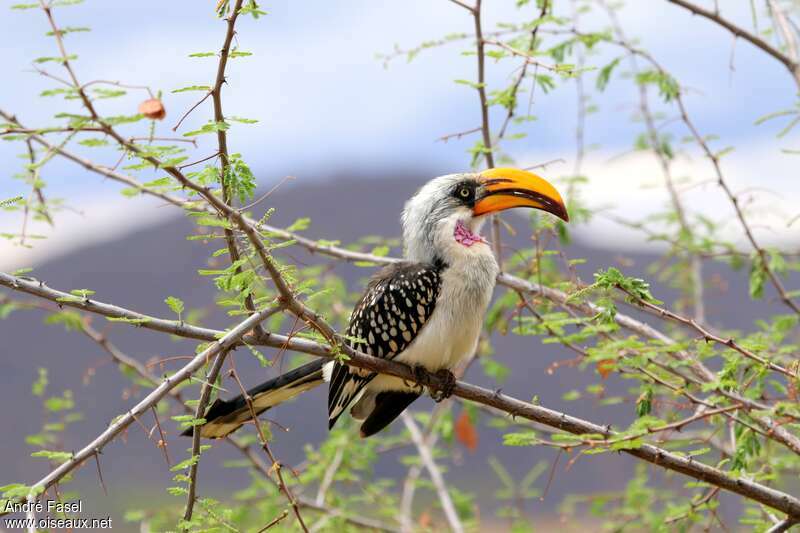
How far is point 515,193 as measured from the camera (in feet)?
13.8

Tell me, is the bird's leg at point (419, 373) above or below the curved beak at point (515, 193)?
below

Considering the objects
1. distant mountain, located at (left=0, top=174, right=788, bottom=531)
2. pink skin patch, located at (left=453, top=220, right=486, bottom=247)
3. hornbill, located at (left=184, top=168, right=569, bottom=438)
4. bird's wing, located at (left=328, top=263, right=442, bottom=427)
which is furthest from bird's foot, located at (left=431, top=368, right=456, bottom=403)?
distant mountain, located at (left=0, top=174, right=788, bottom=531)

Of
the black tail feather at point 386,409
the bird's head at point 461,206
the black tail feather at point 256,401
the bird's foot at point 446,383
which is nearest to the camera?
the black tail feather at point 256,401

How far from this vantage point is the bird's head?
4156 millimetres

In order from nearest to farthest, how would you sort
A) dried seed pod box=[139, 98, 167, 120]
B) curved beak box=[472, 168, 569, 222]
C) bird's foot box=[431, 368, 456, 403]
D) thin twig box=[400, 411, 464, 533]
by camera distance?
dried seed pod box=[139, 98, 167, 120] → bird's foot box=[431, 368, 456, 403] → curved beak box=[472, 168, 569, 222] → thin twig box=[400, 411, 464, 533]

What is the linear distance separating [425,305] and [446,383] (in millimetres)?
358

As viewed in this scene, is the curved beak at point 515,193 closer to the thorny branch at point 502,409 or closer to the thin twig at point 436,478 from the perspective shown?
the thorny branch at point 502,409

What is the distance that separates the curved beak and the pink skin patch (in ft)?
0.32

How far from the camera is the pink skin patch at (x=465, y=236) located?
4215 mm

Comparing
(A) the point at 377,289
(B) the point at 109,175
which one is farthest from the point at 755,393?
(B) the point at 109,175

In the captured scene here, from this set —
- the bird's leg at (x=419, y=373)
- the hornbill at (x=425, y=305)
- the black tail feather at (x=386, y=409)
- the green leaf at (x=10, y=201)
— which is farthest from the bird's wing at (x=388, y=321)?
the green leaf at (x=10, y=201)

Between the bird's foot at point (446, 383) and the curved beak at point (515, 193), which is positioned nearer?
the bird's foot at point (446, 383)

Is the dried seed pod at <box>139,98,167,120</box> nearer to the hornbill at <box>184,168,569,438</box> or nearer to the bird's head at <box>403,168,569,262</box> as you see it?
the hornbill at <box>184,168,569,438</box>

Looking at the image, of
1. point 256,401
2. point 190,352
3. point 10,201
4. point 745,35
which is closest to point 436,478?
point 256,401
